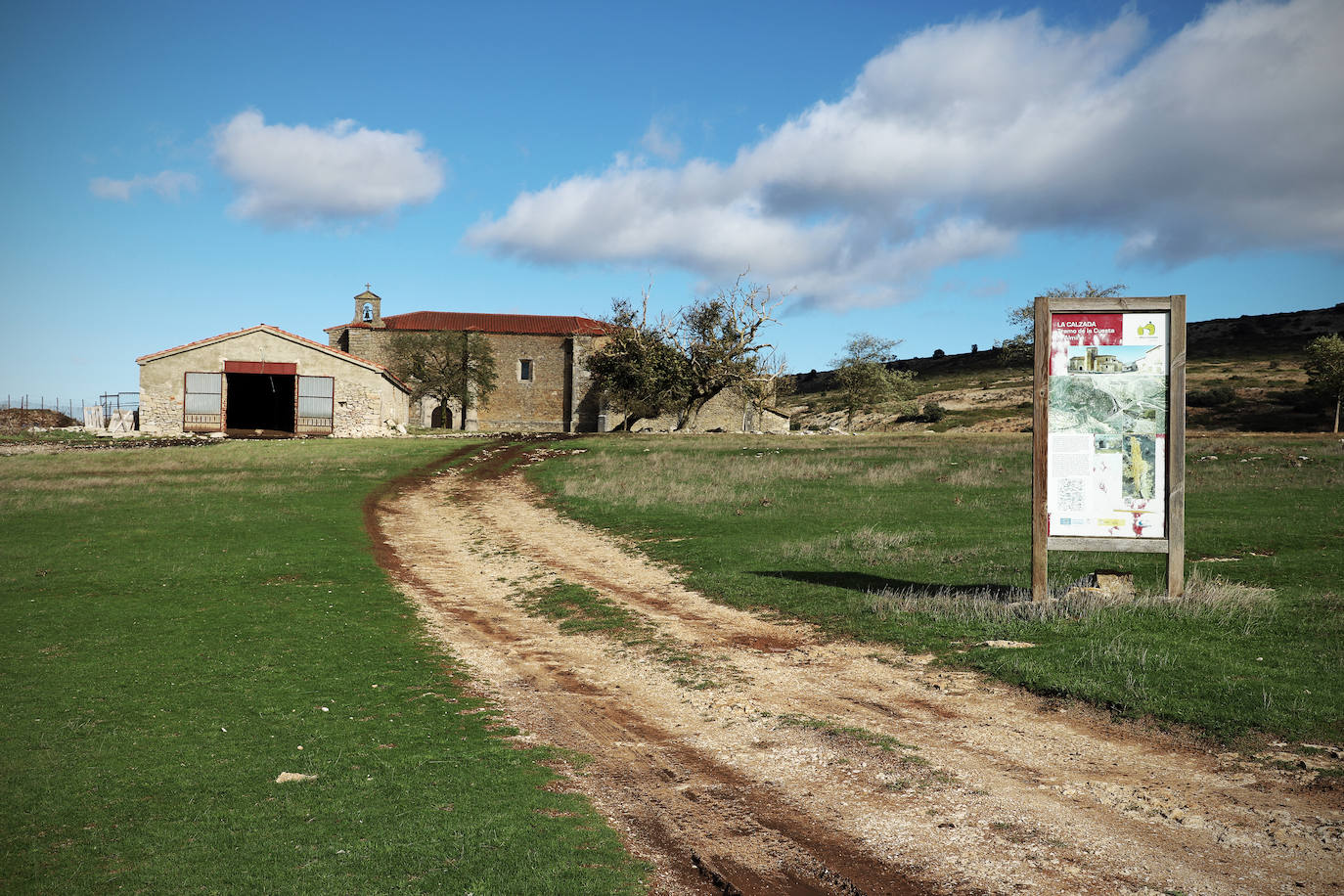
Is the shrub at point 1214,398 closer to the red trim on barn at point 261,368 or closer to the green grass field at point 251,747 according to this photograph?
the red trim on barn at point 261,368

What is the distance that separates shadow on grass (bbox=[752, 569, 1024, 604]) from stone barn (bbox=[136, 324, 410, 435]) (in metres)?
43.1

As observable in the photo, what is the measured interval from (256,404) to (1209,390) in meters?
75.7

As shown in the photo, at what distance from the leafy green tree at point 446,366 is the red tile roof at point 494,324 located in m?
2.25

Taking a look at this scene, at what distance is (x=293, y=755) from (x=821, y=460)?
1032 inches

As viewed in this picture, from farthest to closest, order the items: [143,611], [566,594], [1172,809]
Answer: [566,594]
[143,611]
[1172,809]

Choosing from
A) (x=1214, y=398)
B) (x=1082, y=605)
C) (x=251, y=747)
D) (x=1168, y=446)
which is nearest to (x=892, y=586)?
(x=1082, y=605)

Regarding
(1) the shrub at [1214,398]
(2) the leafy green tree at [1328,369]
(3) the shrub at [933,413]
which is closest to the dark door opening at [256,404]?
(3) the shrub at [933,413]

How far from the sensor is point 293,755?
714cm

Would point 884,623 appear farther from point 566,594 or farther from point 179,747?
point 179,747

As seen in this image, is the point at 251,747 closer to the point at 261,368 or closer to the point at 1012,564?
the point at 1012,564

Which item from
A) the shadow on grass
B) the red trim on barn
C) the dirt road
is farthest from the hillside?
the dirt road

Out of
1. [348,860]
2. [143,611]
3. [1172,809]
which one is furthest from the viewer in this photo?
[143,611]

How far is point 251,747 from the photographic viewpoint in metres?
→ 7.37

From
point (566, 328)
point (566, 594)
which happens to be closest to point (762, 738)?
→ point (566, 594)
